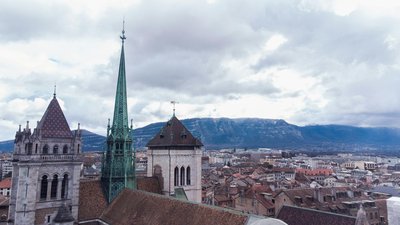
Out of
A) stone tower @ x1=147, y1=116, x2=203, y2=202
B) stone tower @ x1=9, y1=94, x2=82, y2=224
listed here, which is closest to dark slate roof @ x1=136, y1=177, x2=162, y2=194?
stone tower @ x1=147, y1=116, x2=203, y2=202

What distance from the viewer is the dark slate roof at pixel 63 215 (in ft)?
115

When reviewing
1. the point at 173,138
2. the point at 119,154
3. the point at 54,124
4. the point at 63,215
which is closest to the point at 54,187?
the point at 63,215

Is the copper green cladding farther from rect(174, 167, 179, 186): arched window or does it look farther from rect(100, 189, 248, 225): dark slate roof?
rect(174, 167, 179, 186): arched window

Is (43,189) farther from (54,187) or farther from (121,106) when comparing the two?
(121,106)

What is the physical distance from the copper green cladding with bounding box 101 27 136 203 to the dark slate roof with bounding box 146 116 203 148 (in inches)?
212

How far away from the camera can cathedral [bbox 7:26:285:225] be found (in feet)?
110

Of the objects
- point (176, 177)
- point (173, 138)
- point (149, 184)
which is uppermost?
point (173, 138)

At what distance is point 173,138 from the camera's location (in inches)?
2005

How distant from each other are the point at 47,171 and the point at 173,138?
17895 mm

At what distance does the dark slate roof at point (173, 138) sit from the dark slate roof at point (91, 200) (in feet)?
34.8

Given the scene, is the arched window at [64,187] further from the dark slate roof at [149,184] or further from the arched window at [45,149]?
the dark slate roof at [149,184]

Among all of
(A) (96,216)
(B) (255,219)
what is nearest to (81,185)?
(A) (96,216)

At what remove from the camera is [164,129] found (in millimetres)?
A: 52531

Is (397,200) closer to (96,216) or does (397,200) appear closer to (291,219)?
(96,216)
